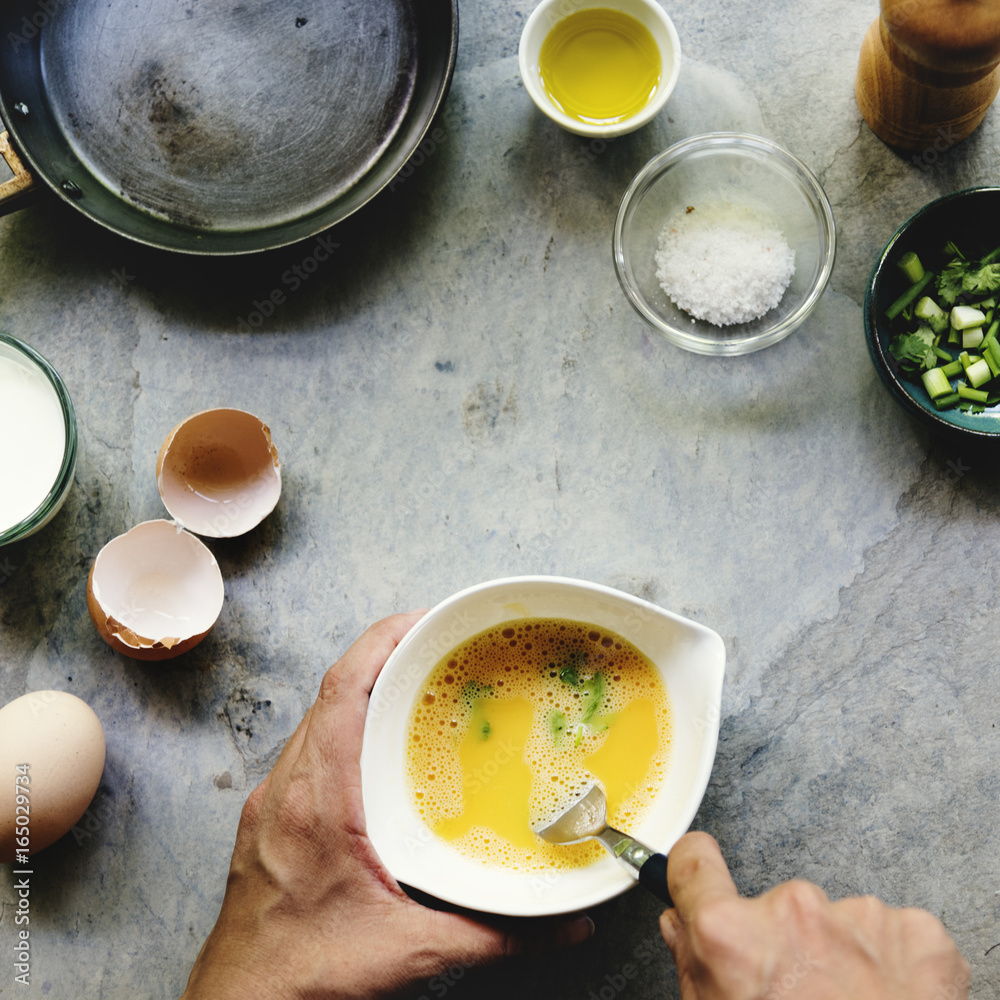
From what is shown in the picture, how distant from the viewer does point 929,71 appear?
51.5 inches

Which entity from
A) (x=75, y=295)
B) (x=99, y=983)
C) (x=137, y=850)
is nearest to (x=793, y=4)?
(x=75, y=295)

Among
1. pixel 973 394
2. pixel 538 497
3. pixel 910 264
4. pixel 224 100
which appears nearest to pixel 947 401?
pixel 973 394

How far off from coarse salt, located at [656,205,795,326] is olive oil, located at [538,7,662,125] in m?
0.24

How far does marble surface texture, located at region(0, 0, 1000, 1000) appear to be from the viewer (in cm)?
148

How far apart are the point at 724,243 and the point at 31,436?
1.35m

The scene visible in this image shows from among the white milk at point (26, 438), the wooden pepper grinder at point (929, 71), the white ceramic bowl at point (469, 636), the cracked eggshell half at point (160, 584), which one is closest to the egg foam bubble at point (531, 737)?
the white ceramic bowl at point (469, 636)

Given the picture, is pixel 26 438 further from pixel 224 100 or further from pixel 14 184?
pixel 224 100

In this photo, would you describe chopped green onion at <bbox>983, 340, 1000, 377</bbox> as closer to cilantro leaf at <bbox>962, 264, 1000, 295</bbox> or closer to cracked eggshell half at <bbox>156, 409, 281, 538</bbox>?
cilantro leaf at <bbox>962, 264, 1000, 295</bbox>

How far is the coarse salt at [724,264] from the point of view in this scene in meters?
1.48

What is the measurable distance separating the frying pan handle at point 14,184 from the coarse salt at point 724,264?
3.87 ft

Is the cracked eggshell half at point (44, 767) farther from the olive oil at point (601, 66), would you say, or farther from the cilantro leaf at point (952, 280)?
the cilantro leaf at point (952, 280)

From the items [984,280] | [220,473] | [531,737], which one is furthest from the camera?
[220,473]

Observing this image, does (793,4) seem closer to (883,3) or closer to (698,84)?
(698,84)

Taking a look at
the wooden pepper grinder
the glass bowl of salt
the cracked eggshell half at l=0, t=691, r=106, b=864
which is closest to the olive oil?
the glass bowl of salt
